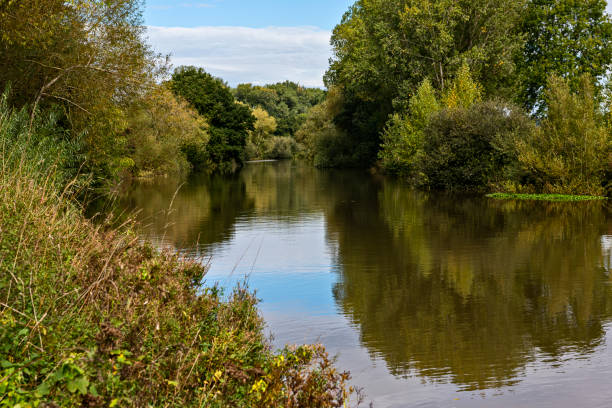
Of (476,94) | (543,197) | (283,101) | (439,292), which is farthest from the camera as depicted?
(283,101)

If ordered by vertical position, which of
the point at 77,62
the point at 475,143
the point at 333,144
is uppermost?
the point at 77,62

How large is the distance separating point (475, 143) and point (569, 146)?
513 cm

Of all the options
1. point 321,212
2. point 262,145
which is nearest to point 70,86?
point 321,212

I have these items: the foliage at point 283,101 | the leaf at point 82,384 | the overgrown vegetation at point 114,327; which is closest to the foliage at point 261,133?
the foliage at point 283,101

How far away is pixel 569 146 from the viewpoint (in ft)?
86.6

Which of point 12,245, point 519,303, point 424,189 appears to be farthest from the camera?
point 424,189

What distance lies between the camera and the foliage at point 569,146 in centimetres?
2603

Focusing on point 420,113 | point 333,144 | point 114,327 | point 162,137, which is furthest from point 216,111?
point 114,327

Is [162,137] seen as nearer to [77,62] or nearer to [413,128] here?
[413,128]

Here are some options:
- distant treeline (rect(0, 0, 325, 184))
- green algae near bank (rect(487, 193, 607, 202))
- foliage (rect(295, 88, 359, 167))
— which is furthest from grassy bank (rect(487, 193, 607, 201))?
foliage (rect(295, 88, 359, 167))

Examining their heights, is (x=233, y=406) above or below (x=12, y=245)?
below

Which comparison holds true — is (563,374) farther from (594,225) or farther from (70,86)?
(70,86)

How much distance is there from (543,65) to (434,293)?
4626cm

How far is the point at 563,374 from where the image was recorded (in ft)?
22.3
